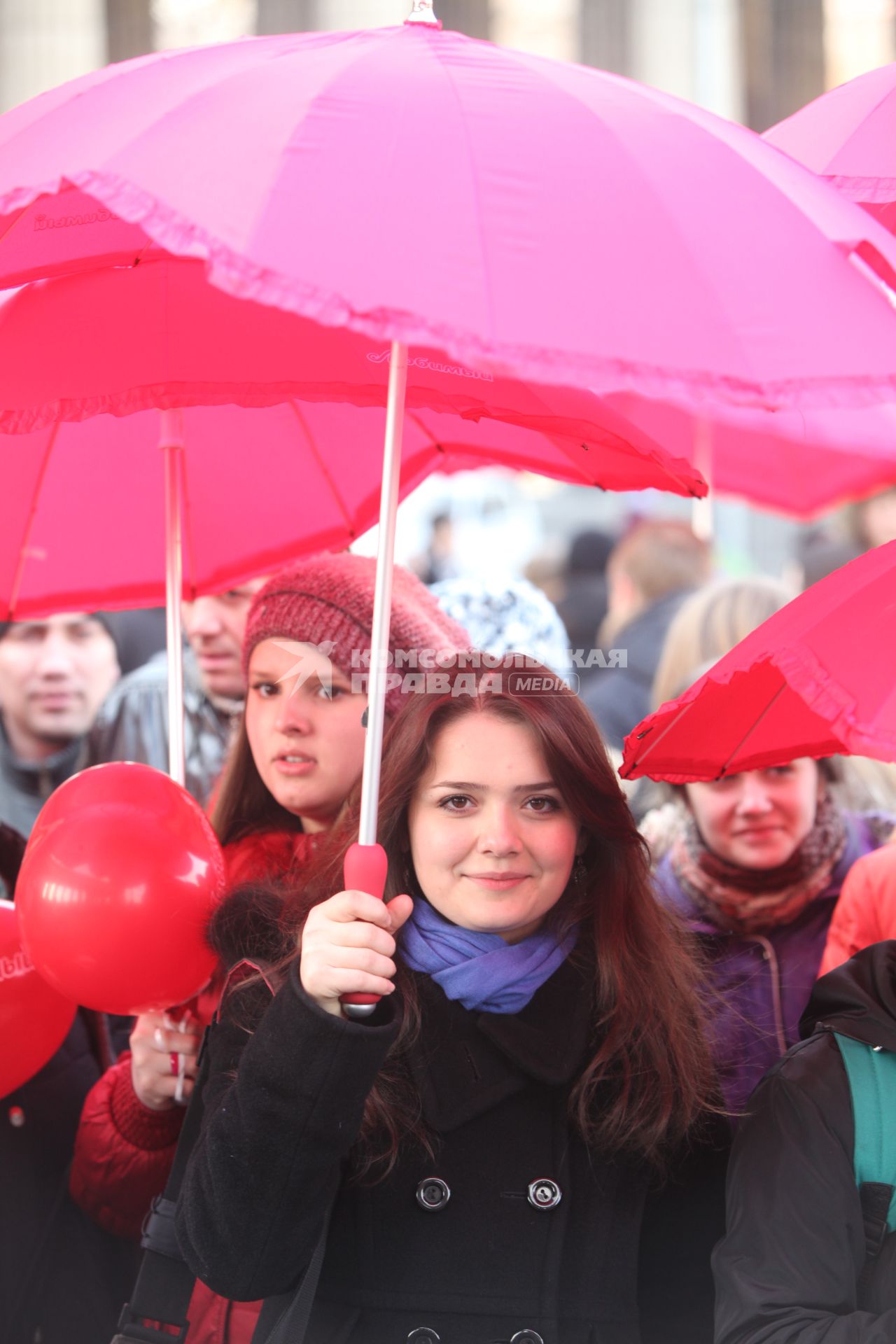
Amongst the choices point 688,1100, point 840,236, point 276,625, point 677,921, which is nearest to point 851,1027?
point 688,1100

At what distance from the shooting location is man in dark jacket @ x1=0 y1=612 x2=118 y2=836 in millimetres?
4414

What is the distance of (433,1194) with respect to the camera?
2193mm

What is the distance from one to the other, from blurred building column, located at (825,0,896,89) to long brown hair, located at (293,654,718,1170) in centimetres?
1975

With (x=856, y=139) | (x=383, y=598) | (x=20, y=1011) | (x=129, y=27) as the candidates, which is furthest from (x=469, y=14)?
(x=383, y=598)

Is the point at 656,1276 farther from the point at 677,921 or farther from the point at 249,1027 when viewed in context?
the point at 249,1027

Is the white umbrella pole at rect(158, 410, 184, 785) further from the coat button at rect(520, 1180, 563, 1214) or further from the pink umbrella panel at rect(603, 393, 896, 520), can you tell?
the pink umbrella panel at rect(603, 393, 896, 520)

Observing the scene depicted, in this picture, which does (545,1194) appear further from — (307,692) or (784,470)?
(784,470)

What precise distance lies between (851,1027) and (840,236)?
42.7 inches

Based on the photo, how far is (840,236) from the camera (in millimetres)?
1824

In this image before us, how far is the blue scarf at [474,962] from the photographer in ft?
7.41

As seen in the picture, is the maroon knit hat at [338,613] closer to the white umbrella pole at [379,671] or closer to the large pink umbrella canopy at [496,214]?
the white umbrella pole at [379,671]

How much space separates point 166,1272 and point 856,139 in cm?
223

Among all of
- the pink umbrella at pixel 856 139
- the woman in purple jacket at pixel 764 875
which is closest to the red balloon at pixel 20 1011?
the woman in purple jacket at pixel 764 875

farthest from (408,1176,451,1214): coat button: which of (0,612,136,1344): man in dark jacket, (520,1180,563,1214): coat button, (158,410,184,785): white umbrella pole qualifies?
(0,612,136,1344): man in dark jacket
